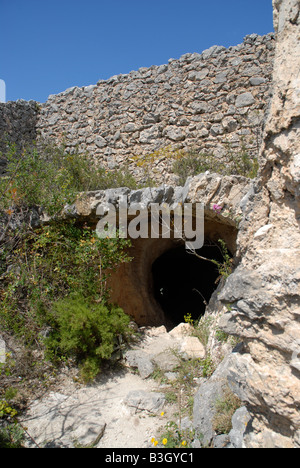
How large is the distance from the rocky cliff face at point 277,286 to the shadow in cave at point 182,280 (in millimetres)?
5234

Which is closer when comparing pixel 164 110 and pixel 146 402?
pixel 146 402

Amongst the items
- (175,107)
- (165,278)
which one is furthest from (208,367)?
(175,107)

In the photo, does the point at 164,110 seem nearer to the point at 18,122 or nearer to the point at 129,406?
the point at 18,122

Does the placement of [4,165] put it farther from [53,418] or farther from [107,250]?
[53,418]

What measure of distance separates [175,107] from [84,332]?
5.52m

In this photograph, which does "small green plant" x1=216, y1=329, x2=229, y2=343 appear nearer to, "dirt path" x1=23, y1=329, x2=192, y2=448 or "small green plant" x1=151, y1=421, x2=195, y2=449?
"dirt path" x1=23, y1=329, x2=192, y2=448

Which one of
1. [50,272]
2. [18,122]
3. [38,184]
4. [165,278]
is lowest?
[165,278]

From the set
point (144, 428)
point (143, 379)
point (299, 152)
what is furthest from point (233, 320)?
point (143, 379)

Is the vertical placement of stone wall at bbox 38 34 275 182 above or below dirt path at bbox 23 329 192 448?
above

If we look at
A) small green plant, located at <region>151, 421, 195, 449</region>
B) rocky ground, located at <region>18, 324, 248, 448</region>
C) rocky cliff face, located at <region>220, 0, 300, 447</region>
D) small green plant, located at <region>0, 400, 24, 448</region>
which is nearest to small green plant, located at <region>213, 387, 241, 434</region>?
rocky ground, located at <region>18, 324, 248, 448</region>

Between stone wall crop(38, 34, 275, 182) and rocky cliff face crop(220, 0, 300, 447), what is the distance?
4.39 meters

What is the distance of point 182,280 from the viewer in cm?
944

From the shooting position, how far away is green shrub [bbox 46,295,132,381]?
13.9 feet

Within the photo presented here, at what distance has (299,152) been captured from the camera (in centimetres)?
205
